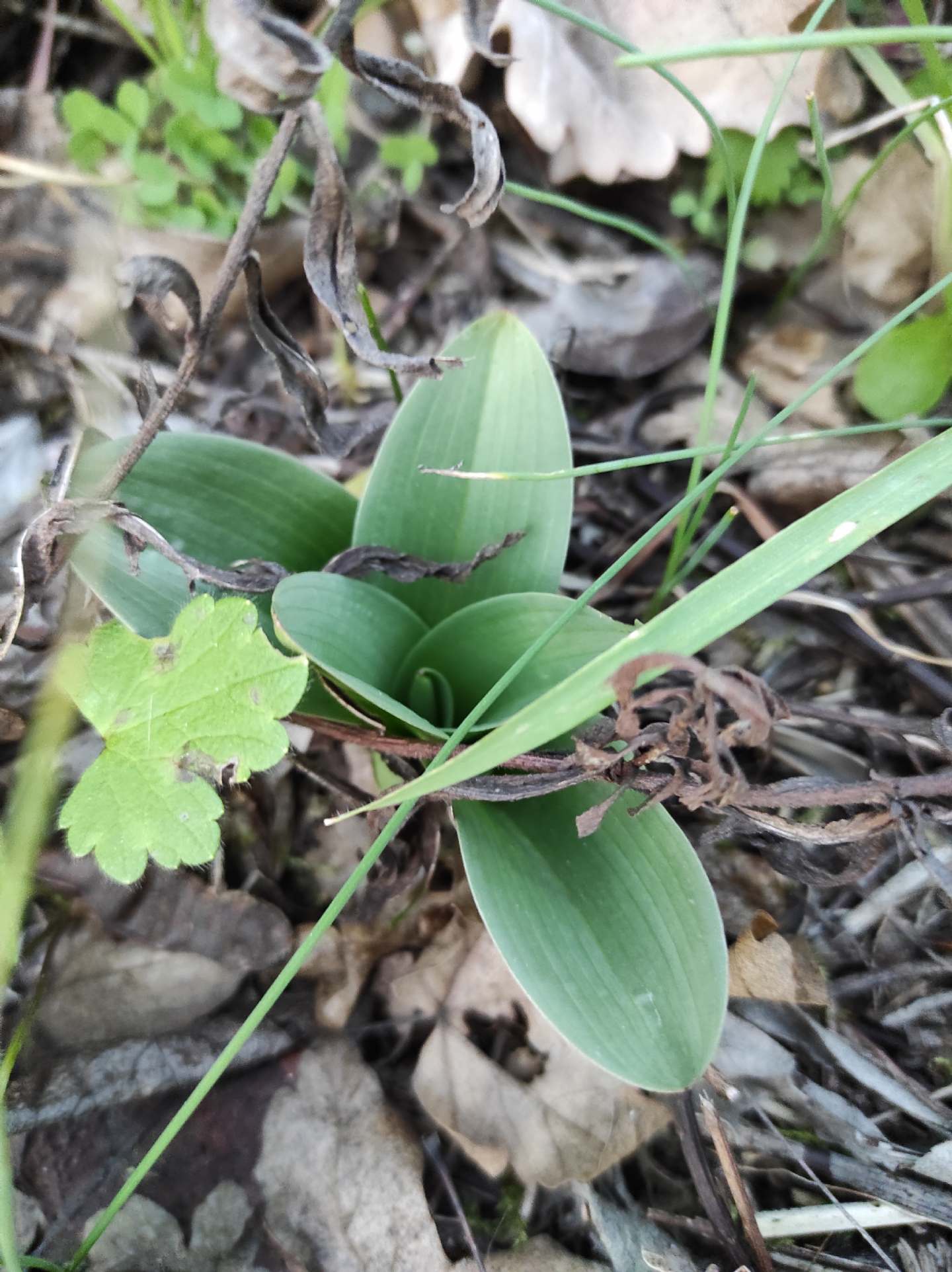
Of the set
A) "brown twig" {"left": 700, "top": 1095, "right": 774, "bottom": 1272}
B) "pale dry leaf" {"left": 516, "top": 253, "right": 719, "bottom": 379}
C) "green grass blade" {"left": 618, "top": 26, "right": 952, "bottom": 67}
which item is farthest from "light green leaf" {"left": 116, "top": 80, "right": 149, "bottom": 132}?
"brown twig" {"left": 700, "top": 1095, "right": 774, "bottom": 1272}

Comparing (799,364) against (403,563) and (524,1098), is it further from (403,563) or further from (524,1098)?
(524,1098)

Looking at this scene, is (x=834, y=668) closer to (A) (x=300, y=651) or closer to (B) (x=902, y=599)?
(B) (x=902, y=599)

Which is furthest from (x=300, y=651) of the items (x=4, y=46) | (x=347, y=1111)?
(x=4, y=46)

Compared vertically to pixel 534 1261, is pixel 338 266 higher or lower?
higher

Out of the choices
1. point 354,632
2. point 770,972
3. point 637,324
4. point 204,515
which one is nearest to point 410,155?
point 637,324

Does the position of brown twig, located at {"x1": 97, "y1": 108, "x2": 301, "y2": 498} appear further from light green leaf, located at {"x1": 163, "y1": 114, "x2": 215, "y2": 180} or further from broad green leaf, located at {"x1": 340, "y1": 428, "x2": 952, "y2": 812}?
light green leaf, located at {"x1": 163, "y1": 114, "x2": 215, "y2": 180}

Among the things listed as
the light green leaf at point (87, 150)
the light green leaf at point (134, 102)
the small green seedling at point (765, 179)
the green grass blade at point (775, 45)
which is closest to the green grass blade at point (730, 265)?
the green grass blade at point (775, 45)
